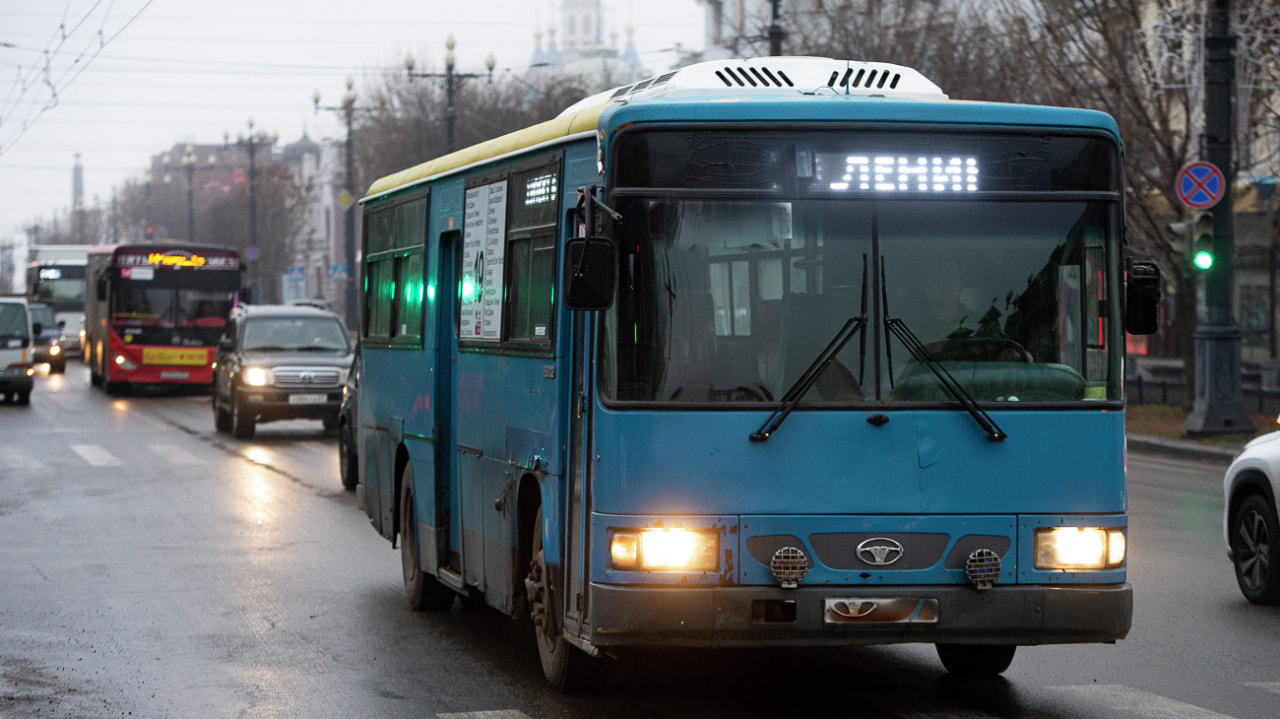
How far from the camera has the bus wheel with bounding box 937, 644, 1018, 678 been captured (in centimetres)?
823

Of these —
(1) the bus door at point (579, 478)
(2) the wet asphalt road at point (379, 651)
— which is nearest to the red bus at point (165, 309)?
(2) the wet asphalt road at point (379, 651)

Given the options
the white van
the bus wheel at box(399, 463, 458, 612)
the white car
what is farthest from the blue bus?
the white van

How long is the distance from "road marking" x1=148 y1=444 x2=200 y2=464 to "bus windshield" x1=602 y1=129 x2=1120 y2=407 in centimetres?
1602

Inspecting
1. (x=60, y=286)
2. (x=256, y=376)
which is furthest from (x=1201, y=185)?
(x=60, y=286)

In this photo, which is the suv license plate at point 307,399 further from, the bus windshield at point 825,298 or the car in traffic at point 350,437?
the bus windshield at point 825,298

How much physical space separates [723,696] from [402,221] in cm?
424

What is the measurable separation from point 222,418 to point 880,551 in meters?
21.9

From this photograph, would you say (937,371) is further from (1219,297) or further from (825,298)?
(1219,297)

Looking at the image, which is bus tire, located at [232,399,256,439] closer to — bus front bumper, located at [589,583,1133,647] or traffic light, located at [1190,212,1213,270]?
traffic light, located at [1190,212,1213,270]

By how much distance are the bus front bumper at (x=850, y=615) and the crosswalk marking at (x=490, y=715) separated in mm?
749

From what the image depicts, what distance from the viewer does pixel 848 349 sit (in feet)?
22.6

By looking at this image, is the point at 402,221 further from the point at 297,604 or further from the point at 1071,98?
the point at 1071,98

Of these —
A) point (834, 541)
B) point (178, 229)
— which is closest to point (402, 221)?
point (834, 541)

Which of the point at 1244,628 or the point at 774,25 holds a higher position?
the point at 774,25
